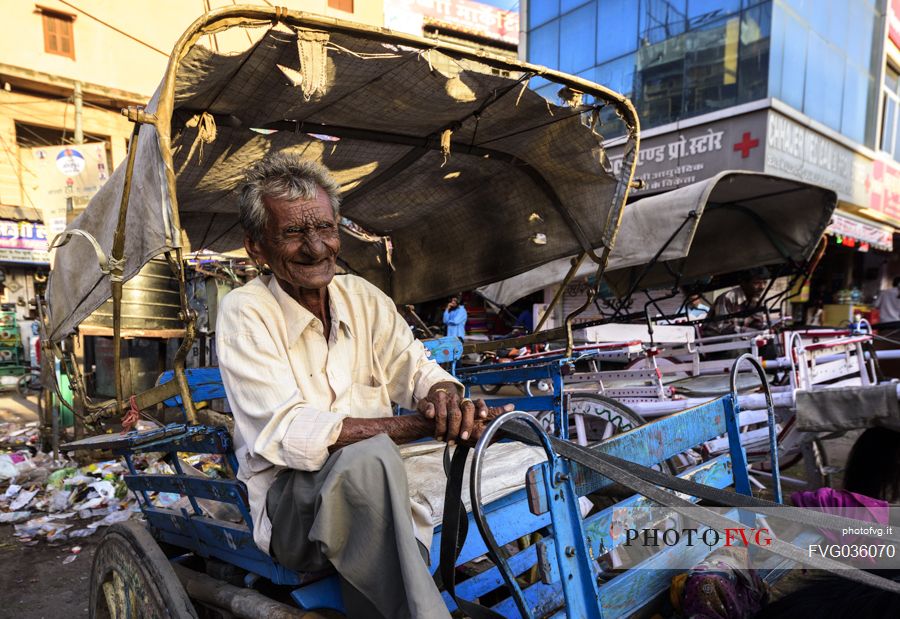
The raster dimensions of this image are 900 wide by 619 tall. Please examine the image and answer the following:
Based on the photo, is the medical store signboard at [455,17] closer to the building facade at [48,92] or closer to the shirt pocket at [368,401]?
the building facade at [48,92]

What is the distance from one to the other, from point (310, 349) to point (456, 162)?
1.92 m

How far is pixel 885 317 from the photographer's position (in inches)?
393

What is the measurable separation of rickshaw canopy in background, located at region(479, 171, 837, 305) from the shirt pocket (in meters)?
2.88

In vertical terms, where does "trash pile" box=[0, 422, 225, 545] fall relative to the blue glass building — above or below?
below

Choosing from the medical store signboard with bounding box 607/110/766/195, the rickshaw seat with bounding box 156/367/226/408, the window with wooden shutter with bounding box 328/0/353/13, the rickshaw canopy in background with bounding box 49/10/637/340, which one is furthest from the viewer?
the window with wooden shutter with bounding box 328/0/353/13

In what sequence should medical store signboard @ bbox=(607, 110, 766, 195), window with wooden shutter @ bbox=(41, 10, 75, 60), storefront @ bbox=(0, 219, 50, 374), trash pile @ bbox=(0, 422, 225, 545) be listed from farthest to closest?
window with wooden shutter @ bbox=(41, 10, 75, 60)
storefront @ bbox=(0, 219, 50, 374)
medical store signboard @ bbox=(607, 110, 766, 195)
trash pile @ bbox=(0, 422, 225, 545)

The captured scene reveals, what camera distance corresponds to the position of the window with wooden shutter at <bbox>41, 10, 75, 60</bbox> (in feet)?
45.8

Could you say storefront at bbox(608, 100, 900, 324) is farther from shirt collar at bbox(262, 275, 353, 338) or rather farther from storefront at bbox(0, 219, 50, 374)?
storefront at bbox(0, 219, 50, 374)

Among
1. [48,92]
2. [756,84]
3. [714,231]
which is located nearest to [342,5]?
[48,92]

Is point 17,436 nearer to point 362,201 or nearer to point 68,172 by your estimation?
point 68,172

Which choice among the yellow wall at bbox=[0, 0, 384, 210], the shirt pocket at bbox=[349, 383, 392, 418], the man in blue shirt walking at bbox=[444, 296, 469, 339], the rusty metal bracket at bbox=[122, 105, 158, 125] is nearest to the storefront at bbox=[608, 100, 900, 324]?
the man in blue shirt walking at bbox=[444, 296, 469, 339]

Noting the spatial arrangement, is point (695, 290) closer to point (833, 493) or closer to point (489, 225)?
point (489, 225)

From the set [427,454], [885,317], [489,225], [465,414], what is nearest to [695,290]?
[489,225]

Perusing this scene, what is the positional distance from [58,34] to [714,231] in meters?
17.0
